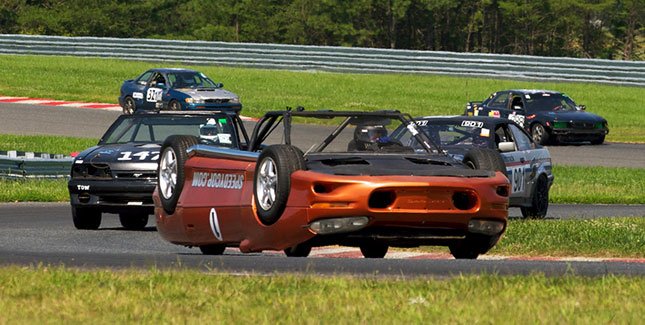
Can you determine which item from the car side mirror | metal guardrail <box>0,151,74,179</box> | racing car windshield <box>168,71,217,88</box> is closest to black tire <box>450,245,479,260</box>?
the car side mirror

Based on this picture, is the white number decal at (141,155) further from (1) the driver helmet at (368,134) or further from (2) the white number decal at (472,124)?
(2) the white number decal at (472,124)

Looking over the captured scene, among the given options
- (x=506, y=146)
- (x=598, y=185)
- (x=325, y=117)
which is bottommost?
(x=598, y=185)

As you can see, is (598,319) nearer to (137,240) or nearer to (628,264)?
(628,264)

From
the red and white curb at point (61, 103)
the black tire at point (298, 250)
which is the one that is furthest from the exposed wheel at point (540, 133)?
the black tire at point (298, 250)

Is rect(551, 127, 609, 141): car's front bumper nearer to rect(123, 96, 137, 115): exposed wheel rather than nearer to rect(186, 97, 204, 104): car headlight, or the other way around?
rect(186, 97, 204, 104): car headlight

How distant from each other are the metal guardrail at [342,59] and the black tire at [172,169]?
30.6 meters

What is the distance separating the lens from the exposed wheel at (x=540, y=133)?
27844mm

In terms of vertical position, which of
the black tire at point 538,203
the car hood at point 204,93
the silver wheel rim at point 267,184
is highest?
the silver wheel rim at point 267,184

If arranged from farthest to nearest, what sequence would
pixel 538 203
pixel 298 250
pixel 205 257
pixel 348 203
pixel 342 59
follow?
pixel 342 59 < pixel 538 203 < pixel 298 250 < pixel 205 257 < pixel 348 203

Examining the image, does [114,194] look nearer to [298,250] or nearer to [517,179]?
[298,250]

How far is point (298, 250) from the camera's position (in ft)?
27.6

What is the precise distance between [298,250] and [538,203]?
7.08 meters

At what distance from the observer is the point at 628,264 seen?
8.17 meters

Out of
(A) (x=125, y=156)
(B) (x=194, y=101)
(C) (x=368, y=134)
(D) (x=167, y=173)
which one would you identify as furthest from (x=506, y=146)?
(B) (x=194, y=101)
